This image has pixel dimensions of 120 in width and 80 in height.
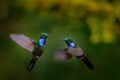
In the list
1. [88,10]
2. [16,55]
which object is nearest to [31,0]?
[88,10]

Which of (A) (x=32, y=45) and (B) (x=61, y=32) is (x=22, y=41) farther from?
(B) (x=61, y=32)

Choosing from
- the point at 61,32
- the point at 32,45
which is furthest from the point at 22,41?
the point at 61,32

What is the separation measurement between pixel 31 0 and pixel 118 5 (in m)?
0.35

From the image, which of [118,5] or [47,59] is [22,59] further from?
[118,5]

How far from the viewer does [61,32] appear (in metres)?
1.92

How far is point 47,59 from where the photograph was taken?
6.77 feet

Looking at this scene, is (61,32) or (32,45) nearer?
(32,45)

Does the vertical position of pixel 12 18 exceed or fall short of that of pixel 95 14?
it falls short

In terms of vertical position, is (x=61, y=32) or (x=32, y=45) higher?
(x=32, y=45)

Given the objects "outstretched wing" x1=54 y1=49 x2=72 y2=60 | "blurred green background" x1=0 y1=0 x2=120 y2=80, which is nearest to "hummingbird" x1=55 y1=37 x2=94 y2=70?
"outstretched wing" x1=54 y1=49 x2=72 y2=60

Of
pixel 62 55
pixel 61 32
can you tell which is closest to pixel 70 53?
pixel 62 55

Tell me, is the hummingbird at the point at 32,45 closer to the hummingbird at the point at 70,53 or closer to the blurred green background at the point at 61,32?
the hummingbird at the point at 70,53

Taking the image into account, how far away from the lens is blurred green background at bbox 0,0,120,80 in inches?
66.4

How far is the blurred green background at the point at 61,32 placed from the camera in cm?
169
